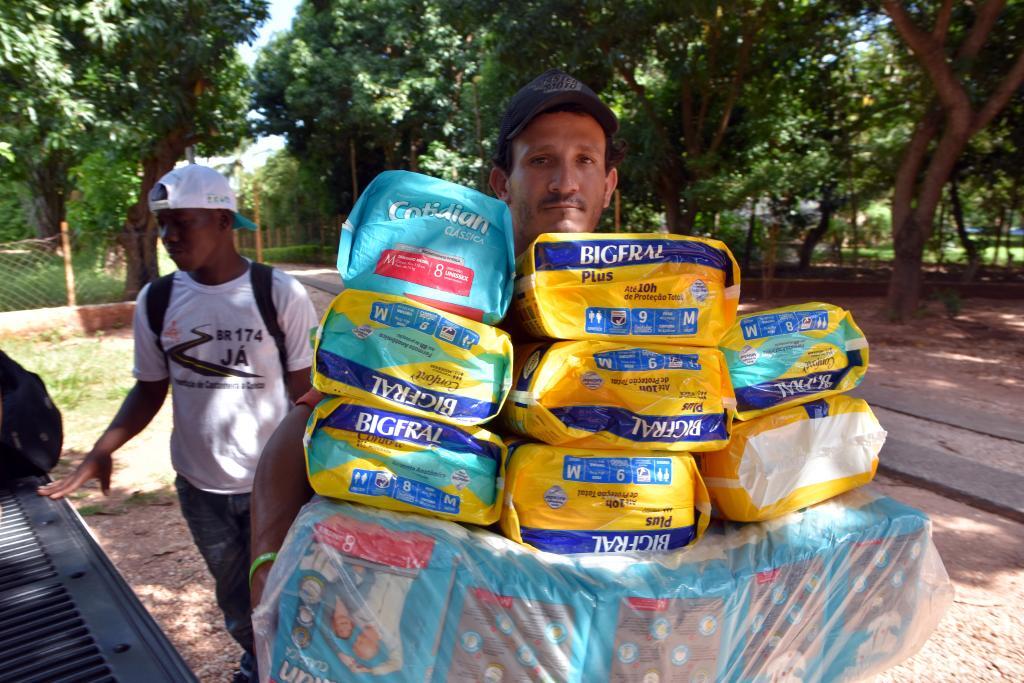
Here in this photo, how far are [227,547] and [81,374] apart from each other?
619cm

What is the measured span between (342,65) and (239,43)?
11375mm

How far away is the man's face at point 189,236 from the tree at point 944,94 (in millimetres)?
9294

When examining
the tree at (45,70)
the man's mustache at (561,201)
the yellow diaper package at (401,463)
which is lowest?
the yellow diaper package at (401,463)

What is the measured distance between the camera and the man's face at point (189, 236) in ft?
7.61

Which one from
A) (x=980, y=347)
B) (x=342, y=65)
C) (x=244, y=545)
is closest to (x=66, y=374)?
(x=244, y=545)

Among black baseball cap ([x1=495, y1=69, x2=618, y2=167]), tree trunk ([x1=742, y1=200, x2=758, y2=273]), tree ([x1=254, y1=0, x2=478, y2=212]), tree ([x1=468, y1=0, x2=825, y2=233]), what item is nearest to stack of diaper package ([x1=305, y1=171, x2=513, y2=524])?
black baseball cap ([x1=495, y1=69, x2=618, y2=167])

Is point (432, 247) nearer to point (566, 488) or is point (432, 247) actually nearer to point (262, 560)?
point (566, 488)

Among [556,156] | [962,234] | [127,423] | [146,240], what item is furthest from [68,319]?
[962,234]

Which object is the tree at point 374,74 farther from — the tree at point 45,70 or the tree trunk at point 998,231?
the tree trunk at point 998,231

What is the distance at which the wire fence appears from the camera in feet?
32.2

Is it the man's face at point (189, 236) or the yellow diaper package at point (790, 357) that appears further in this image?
the man's face at point (189, 236)

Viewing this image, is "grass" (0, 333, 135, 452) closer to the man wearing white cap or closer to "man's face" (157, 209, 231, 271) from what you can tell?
the man wearing white cap

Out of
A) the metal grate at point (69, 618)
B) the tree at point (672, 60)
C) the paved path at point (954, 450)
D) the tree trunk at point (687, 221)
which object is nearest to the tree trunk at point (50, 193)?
the tree at point (672, 60)

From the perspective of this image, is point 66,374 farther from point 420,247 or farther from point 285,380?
point 420,247
